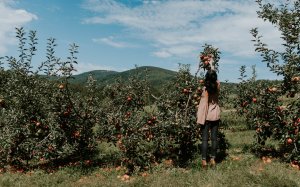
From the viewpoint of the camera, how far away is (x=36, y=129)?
472 inches

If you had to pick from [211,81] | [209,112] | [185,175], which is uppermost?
[211,81]

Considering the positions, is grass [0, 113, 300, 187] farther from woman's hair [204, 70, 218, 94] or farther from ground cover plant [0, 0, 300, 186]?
woman's hair [204, 70, 218, 94]

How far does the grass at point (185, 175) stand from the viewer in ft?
28.8

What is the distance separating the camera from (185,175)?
31.7 ft

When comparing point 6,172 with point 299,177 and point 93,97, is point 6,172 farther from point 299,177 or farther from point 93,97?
point 299,177

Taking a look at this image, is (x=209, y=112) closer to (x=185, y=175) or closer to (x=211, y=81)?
(x=211, y=81)

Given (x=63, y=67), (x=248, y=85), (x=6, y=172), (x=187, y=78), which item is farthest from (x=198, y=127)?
(x=248, y=85)

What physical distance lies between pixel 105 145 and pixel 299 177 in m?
8.42

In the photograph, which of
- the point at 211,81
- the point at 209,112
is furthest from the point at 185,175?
the point at 211,81

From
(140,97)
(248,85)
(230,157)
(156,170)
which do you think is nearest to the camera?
(156,170)

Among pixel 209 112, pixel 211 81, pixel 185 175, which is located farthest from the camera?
pixel 209 112

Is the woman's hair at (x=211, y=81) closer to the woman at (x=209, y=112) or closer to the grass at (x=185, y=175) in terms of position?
the woman at (x=209, y=112)

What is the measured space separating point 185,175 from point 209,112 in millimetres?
1944

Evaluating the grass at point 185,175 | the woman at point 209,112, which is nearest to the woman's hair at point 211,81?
the woman at point 209,112
